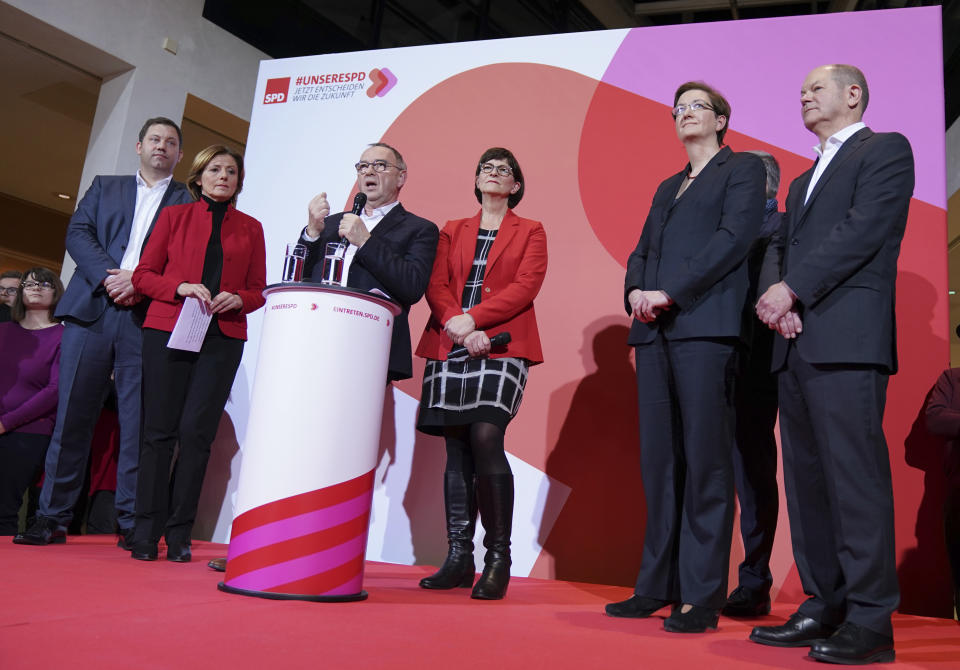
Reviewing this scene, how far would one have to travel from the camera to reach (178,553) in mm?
3123

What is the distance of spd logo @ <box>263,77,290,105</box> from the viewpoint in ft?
15.8

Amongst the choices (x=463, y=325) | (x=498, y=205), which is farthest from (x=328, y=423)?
(x=498, y=205)

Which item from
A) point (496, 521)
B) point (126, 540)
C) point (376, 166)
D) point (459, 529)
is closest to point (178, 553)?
point (126, 540)

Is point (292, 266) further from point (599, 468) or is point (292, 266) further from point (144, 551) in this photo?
point (599, 468)

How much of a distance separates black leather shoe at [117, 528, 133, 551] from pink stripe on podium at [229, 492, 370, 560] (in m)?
1.18

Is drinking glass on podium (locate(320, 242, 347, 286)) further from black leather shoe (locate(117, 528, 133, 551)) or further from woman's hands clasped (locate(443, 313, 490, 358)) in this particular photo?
black leather shoe (locate(117, 528, 133, 551))

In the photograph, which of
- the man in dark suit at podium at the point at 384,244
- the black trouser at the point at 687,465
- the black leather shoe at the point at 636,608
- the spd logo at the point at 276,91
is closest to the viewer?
the black trouser at the point at 687,465

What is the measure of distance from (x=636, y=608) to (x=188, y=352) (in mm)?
1900

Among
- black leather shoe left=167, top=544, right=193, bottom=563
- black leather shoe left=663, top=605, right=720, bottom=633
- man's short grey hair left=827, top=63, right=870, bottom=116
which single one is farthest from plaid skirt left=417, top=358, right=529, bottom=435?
man's short grey hair left=827, top=63, right=870, bottom=116

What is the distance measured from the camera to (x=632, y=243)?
3.80 meters

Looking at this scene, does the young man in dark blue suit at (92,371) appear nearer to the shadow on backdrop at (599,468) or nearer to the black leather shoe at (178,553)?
the black leather shoe at (178,553)

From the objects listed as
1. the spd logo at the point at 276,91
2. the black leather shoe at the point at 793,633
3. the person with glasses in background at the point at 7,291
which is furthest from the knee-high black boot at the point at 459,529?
the person with glasses in background at the point at 7,291

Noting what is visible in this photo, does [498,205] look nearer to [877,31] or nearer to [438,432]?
[438,432]

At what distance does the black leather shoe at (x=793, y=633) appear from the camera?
2.11 metres
